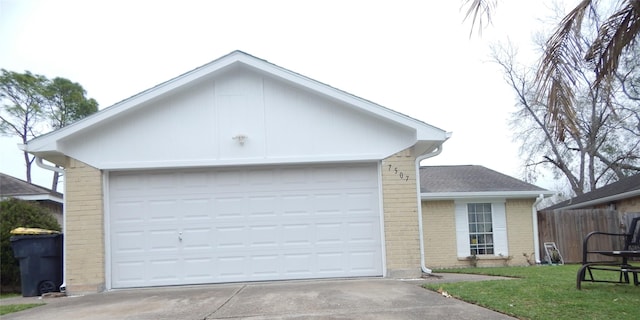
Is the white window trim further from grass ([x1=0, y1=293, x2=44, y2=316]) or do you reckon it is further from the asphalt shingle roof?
grass ([x1=0, y1=293, x2=44, y2=316])

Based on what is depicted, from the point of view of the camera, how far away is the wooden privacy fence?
17156 millimetres

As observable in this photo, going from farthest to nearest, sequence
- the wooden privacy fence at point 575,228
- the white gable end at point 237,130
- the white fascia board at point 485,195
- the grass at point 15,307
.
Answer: the wooden privacy fence at point 575,228 < the white fascia board at point 485,195 < the white gable end at point 237,130 < the grass at point 15,307

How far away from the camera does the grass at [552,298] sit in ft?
18.6

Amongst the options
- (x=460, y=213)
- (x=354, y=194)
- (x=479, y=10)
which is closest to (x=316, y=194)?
(x=354, y=194)

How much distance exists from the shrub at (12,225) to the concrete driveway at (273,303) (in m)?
2.98

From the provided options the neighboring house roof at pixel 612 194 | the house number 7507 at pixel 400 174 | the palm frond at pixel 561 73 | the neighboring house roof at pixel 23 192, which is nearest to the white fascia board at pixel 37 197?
the neighboring house roof at pixel 23 192

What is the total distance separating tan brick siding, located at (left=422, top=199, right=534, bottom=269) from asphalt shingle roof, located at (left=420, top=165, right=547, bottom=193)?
46cm

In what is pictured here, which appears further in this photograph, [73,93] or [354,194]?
[73,93]

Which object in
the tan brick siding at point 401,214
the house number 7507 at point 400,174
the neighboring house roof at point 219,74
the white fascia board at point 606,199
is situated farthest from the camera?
the white fascia board at point 606,199

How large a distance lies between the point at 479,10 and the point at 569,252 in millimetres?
13124

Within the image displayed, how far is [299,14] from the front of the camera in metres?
11.0

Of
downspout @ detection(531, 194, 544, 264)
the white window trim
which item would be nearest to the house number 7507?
the white window trim

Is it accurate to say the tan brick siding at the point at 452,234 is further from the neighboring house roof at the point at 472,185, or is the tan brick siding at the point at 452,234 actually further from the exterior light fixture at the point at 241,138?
the exterior light fixture at the point at 241,138

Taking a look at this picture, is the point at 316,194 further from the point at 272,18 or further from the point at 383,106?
the point at 272,18
